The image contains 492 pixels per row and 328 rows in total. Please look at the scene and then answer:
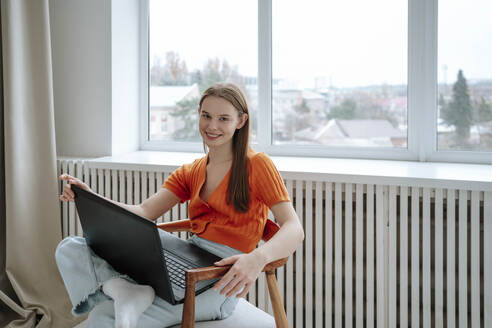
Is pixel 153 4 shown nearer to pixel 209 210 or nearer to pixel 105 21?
pixel 105 21

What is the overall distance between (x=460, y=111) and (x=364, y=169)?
0.52m

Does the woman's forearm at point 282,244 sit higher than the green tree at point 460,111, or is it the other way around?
the green tree at point 460,111

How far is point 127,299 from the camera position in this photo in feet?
3.47

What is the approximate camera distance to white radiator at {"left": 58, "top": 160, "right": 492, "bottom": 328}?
1599 mm

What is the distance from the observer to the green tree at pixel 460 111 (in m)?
1.90

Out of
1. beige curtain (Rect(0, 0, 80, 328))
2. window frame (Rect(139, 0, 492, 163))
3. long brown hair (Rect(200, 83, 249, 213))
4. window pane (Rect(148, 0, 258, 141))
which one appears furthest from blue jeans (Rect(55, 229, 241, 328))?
window pane (Rect(148, 0, 258, 141))

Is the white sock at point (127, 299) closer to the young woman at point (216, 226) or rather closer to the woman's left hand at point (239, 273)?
the young woman at point (216, 226)

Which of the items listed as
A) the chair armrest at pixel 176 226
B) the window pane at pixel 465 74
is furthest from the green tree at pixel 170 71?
the window pane at pixel 465 74

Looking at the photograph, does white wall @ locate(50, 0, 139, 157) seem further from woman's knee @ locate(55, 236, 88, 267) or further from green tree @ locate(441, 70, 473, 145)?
green tree @ locate(441, 70, 473, 145)

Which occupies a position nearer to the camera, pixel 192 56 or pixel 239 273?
pixel 239 273

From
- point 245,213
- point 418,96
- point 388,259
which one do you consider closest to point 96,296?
point 245,213

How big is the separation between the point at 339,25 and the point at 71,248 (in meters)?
1.53

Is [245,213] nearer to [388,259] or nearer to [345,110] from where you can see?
[388,259]

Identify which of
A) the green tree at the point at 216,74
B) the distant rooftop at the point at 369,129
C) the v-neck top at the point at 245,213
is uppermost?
the green tree at the point at 216,74
